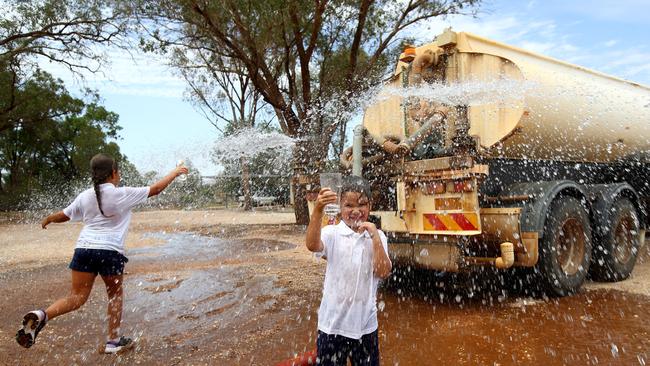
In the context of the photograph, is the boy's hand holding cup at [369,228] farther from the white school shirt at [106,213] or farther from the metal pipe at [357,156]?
the metal pipe at [357,156]

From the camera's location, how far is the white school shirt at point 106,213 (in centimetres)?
386

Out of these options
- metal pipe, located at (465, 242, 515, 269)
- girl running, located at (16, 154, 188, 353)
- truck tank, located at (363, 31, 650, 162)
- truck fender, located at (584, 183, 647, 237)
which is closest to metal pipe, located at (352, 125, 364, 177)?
truck tank, located at (363, 31, 650, 162)

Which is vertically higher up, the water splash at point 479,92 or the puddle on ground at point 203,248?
the water splash at point 479,92

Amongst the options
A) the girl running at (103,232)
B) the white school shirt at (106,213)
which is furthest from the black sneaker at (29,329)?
the white school shirt at (106,213)

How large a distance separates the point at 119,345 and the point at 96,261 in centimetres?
75

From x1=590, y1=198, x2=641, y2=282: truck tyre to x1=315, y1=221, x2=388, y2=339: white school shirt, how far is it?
4.71m

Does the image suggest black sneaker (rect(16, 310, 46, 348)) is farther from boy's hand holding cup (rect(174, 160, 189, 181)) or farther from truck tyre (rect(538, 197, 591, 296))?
truck tyre (rect(538, 197, 591, 296))

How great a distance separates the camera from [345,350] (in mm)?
2426

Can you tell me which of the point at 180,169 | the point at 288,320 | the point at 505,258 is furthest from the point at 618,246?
the point at 180,169

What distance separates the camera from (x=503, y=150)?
5.42 metres

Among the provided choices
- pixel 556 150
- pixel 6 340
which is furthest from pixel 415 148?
pixel 6 340

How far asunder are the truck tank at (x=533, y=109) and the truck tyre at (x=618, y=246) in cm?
91

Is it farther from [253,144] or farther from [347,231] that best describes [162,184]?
[253,144]

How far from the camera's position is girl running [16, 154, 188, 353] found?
384 centimetres
